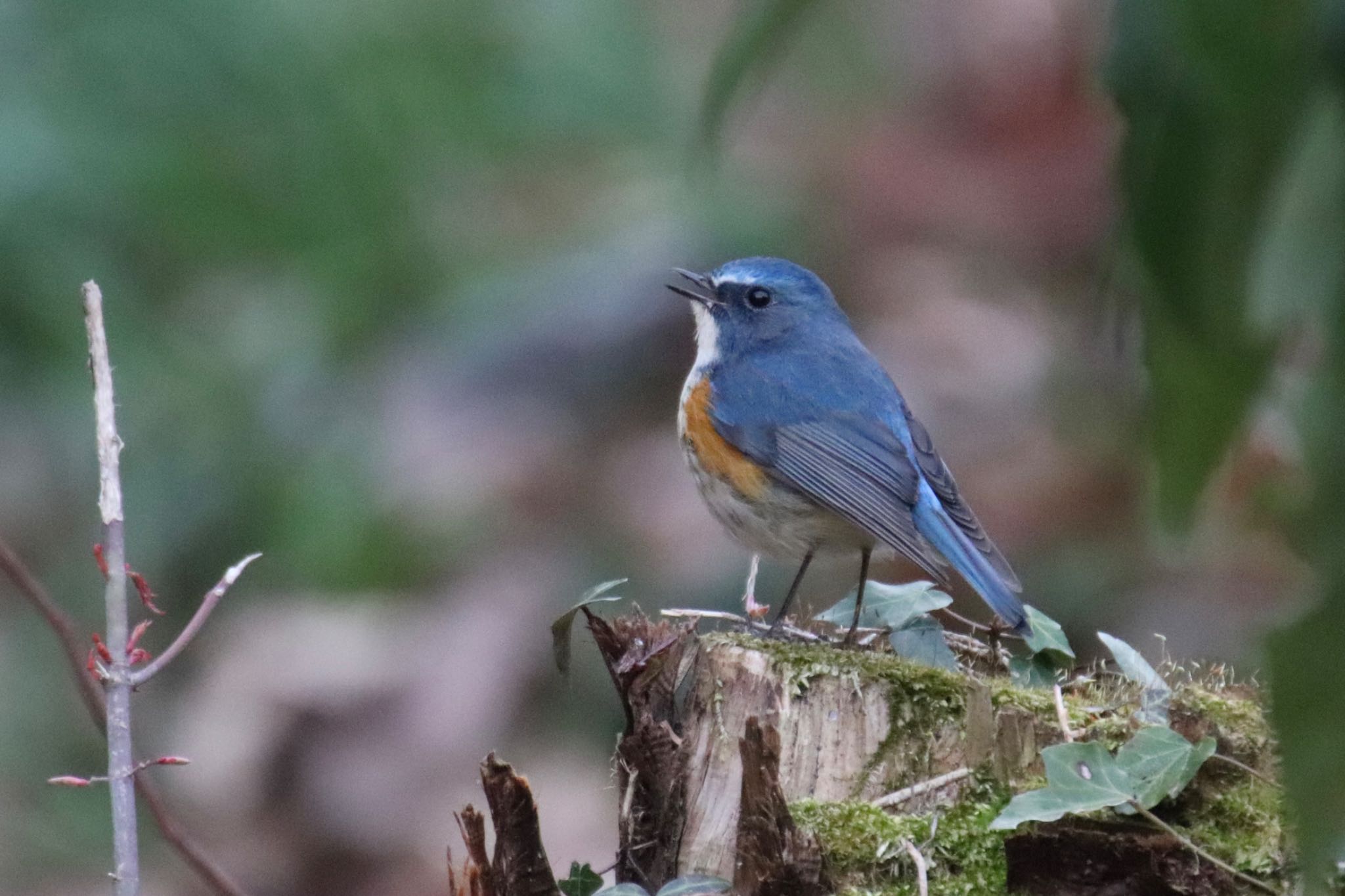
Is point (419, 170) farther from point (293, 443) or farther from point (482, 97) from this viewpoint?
point (293, 443)

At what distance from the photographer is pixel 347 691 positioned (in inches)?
240

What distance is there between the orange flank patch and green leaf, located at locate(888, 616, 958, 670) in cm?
91

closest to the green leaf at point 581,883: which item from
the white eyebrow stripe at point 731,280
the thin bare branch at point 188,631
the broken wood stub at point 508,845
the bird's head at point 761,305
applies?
the broken wood stub at point 508,845

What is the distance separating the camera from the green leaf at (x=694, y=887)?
2.40 metres

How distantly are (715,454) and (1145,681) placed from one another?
1.51 metres

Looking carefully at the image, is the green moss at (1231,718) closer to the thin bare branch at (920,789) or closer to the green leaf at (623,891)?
the thin bare branch at (920,789)

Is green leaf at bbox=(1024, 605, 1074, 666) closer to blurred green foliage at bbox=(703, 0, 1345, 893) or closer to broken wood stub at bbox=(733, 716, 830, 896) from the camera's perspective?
broken wood stub at bbox=(733, 716, 830, 896)

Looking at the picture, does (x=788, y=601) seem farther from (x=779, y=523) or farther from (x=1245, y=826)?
(x=1245, y=826)

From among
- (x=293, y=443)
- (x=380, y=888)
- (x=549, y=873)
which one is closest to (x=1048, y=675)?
(x=549, y=873)

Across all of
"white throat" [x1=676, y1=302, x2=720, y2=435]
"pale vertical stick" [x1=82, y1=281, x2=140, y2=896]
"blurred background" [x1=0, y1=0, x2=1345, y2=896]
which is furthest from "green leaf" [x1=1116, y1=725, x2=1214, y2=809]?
"white throat" [x1=676, y1=302, x2=720, y2=435]

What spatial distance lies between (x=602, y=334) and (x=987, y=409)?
6.39 ft

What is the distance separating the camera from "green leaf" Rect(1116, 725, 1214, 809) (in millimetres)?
2383

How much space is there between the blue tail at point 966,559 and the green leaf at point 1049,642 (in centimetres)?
2

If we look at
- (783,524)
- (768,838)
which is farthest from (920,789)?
(783,524)
